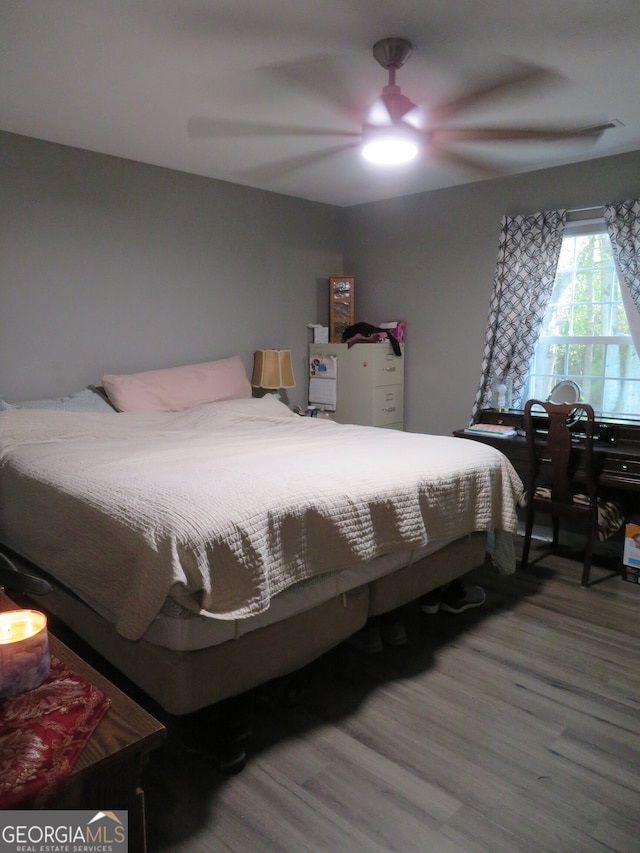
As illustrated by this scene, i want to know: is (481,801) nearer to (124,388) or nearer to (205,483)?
(205,483)

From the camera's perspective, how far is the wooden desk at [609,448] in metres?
3.07

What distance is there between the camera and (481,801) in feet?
5.30

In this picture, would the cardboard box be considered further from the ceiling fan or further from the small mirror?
the ceiling fan

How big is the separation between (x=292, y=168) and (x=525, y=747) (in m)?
3.45

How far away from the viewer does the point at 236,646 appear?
1.76 metres

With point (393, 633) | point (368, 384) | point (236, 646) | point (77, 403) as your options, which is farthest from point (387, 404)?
point (236, 646)

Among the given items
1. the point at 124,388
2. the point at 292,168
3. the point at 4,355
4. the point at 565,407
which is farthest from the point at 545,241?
the point at 4,355

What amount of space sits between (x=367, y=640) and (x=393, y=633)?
0.39ft

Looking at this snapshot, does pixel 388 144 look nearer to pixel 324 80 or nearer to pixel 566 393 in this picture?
pixel 324 80

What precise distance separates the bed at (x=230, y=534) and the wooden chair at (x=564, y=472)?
0.46 m

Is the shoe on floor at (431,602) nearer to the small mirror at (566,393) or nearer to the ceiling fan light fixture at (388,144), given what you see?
the small mirror at (566,393)

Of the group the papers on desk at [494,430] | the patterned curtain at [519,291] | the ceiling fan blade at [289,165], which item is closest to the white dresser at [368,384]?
the patterned curtain at [519,291]

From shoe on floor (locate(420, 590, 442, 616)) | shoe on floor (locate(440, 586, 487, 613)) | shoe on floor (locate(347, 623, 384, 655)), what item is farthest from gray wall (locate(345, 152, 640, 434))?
shoe on floor (locate(347, 623, 384, 655))


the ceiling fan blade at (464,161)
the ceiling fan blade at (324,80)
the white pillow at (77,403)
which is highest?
the ceiling fan blade at (324,80)
